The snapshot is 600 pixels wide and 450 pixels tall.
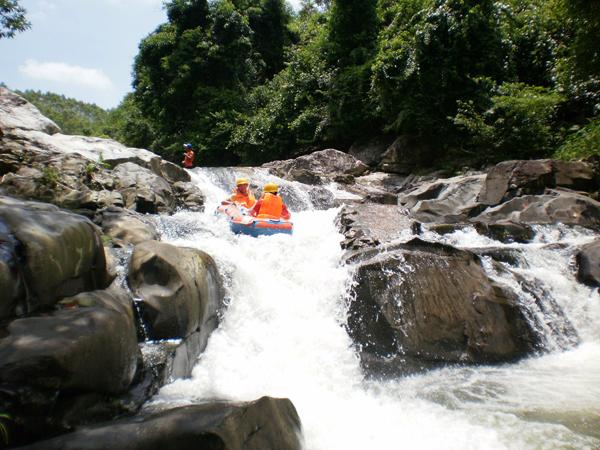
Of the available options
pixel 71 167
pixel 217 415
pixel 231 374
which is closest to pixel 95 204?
pixel 71 167

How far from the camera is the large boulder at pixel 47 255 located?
3.22 metres

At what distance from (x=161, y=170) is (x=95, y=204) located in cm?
516

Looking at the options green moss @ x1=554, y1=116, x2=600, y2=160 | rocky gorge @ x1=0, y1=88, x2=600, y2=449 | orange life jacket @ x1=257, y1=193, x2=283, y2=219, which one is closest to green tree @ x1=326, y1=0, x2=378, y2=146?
rocky gorge @ x1=0, y1=88, x2=600, y2=449

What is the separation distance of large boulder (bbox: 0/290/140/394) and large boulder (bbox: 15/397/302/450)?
0.40m

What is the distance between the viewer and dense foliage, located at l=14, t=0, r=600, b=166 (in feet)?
41.2

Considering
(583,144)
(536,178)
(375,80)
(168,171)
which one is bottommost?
(168,171)

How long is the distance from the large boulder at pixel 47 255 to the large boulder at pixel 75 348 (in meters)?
0.17

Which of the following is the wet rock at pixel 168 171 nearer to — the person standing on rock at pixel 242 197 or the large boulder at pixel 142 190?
the large boulder at pixel 142 190

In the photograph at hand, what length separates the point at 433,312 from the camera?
5566mm

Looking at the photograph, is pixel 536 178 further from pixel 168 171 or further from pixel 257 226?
pixel 168 171

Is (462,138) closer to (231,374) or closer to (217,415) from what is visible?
(231,374)

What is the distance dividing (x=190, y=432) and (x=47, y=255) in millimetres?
1919

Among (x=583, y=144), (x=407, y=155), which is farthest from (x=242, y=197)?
(x=583, y=144)

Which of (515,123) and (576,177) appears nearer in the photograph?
(576,177)
